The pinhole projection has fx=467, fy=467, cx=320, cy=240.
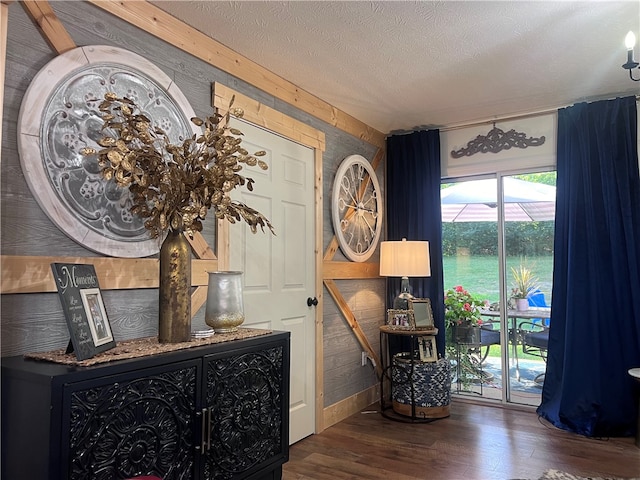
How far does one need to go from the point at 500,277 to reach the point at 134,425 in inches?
137

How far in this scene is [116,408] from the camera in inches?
61.2

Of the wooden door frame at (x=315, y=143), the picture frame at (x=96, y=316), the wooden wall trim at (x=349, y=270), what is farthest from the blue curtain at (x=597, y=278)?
the picture frame at (x=96, y=316)

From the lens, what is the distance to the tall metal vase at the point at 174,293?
1979 millimetres

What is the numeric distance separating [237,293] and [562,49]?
8.10 ft

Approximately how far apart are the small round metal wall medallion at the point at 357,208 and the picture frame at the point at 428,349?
0.87m

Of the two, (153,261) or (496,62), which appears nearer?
(153,261)

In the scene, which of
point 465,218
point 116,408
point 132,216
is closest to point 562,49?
point 465,218

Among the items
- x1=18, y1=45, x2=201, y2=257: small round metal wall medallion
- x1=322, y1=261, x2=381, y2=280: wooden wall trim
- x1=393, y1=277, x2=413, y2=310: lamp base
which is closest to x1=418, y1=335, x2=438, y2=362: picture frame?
x1=393, y1=277, x2=413, y2=310: lamp base

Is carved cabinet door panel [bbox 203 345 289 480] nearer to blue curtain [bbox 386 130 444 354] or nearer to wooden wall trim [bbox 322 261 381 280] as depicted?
wooden wall trim [bbox 322 261 381 280]

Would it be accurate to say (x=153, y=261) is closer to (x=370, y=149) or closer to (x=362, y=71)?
(x=362, y=71)

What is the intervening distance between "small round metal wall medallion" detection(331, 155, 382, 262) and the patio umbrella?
678 mm

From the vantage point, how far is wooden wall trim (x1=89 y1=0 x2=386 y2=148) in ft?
7.42

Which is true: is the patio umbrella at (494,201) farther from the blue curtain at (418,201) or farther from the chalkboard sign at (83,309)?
the chalkboard sign at (83,309)

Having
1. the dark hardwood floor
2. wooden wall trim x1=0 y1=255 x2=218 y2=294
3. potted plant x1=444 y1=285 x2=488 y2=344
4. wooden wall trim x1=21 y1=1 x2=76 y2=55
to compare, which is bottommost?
the dark hardwood floor
